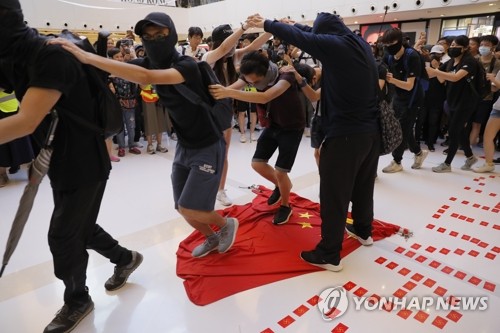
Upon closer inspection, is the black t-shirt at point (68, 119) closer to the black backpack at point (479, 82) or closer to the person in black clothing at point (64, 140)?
the person in black clothing at point (64, 140)

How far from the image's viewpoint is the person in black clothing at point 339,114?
6.14ft

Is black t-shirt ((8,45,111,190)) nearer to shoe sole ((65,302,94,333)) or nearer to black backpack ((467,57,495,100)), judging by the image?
shoe sole ((65,302,94,333))

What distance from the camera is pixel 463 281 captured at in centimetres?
213

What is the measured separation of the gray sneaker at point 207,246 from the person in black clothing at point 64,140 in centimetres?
56

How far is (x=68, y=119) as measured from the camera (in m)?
1.55

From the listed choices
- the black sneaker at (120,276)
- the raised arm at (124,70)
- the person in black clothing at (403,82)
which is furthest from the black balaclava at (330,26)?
the black sneaker at (120,276)

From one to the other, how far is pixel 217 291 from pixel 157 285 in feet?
1.34

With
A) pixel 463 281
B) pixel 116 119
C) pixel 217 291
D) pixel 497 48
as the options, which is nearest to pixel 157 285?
pixel 217 291

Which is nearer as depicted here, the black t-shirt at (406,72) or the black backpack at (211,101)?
the black backpack at (211,101)

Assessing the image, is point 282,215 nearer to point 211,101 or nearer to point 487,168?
point 211,101

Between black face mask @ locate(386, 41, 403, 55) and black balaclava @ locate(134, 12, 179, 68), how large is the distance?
2558mm

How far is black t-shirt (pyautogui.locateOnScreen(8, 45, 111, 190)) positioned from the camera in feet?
4.45

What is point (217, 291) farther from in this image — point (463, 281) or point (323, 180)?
point (463, 281)

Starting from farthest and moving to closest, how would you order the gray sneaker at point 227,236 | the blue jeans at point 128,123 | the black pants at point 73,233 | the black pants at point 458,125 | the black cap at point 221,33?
the blue jeans at point 128,123 < the black pants at point 458,125 < the black cap at point 221,33 < the gray sneaker at point 227,236 < the black pants at point 73,233
